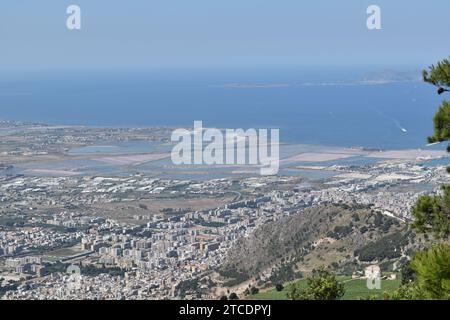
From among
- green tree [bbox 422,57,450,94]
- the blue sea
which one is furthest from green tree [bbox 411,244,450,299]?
the blue sea

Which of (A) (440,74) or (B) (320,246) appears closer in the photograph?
(A) (440,74)

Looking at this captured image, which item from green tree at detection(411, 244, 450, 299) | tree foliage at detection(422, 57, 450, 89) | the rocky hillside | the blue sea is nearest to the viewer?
green tree at detection(411, 244, 450, 299)

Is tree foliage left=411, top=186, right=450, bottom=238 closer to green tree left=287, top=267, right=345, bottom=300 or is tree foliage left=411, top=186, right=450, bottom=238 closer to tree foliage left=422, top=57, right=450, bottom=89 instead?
tree foliage left=422, top=57, right=450, bottom=89

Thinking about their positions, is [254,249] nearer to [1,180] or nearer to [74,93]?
[1,180]

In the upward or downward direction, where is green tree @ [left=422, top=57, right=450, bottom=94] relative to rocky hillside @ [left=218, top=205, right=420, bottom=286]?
upward

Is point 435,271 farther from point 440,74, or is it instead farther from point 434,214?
point 440,74

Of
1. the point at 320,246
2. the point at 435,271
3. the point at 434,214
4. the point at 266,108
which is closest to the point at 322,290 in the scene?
the point at 434,214

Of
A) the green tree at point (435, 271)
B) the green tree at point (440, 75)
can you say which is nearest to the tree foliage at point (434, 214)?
the green tree at point (435, 271)
